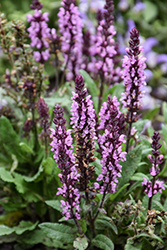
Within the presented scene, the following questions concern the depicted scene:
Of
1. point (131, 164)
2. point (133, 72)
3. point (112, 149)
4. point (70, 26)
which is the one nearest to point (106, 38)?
point (70, 26)

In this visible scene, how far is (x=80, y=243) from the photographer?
191 centimetres

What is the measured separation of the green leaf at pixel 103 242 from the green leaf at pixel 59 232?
0.53 feet

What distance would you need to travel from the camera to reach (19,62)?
2.55m

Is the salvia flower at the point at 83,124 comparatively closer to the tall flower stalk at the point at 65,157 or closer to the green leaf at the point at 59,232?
the tall flower stalk at the point at 65,157

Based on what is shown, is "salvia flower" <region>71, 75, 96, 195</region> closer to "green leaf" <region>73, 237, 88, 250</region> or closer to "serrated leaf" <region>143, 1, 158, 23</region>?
"green leaf" <region>73, 237, 88, 250</region>

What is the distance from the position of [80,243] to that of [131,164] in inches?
23.5

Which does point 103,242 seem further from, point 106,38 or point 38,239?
point 106,38

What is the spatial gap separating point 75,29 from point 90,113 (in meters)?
1.28

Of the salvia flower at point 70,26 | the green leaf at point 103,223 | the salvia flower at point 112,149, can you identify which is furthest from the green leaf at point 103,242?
the salvia flower at point 70,26

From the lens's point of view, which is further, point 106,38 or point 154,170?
point 106,38

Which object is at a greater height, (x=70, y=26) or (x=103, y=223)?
(x=70, y=26)

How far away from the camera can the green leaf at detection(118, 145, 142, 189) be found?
209 cm

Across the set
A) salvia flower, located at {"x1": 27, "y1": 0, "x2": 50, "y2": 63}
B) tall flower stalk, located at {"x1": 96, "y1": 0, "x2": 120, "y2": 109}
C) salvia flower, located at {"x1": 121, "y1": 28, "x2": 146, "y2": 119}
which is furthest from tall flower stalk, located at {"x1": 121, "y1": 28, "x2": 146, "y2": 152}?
salvia flower, located at {"x1": 27, "y1": 0, "x2": 50, "y2": 63}

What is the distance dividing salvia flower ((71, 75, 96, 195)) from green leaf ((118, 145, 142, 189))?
41 centimetres
